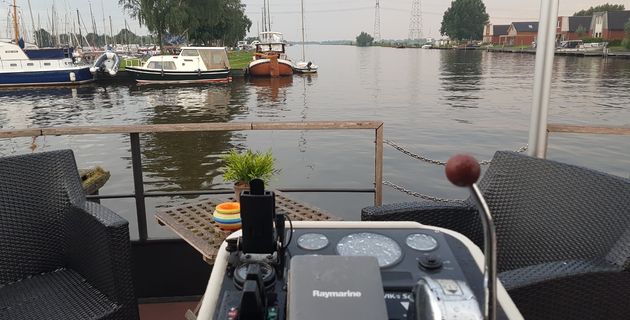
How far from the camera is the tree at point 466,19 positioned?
12725 cm

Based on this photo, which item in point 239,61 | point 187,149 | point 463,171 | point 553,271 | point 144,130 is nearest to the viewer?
point 463,171

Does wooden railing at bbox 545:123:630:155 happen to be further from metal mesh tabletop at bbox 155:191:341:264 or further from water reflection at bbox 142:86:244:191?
water reflection at bbox 142:86:244:191

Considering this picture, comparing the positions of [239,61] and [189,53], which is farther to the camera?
[239,61]

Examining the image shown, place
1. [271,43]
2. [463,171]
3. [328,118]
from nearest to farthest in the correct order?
1. [463,171]
2. [328,118]
3. [271,43]

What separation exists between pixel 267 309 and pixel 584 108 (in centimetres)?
2443

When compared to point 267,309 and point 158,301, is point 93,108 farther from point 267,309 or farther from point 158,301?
point 267,309

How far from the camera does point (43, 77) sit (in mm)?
31719

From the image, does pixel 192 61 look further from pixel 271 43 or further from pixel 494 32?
pixel 494 32

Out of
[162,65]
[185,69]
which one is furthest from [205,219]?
[162,65]

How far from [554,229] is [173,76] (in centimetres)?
3451

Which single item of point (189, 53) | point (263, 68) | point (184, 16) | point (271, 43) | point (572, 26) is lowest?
point (263, 68)

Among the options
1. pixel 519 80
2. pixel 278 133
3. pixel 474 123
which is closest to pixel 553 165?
pixel 278 133

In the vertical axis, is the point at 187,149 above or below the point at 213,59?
below

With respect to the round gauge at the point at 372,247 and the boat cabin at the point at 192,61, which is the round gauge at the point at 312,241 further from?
the boat cabin at the point at 192,61
